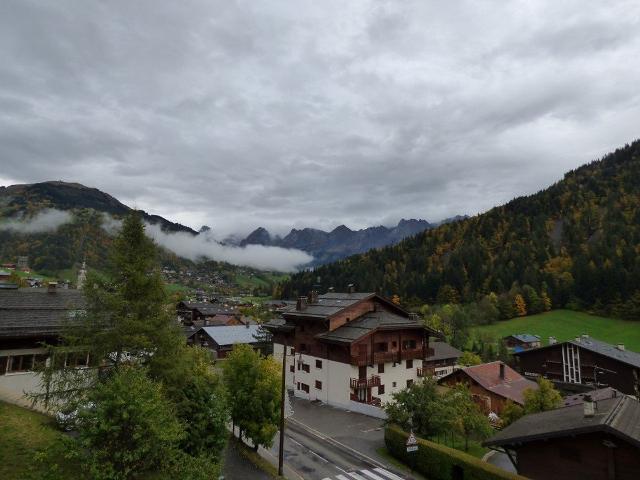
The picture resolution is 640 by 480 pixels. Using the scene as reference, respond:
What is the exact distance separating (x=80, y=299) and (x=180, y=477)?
1739cm

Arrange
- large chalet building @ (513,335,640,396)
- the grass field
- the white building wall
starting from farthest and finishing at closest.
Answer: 1. the grass field
2. large chalet building @ (513,335,640,396)
3. the white building wall

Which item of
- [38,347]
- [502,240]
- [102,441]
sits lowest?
[102,441]

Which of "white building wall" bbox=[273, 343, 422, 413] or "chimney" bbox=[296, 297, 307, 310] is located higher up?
"chimney" bbox=[296, 297, 307, 310]

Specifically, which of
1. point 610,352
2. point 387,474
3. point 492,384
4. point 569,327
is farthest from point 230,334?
point 569,327

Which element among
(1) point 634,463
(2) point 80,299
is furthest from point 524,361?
(2) point 80,299

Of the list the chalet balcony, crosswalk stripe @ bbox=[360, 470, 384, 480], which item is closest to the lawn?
crosswalk stripe @ bbox=[360, 470, 384, 480]

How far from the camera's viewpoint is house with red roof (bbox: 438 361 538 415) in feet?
171

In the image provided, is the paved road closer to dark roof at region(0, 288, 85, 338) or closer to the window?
the window

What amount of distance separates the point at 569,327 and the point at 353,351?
9749cm

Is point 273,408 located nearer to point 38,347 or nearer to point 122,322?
point 122,322

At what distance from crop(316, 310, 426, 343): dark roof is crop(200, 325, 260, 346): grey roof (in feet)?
132

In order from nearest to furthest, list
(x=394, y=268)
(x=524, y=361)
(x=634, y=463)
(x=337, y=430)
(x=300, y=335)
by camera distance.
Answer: (x=634, y=463) → (x=337, y=430) → (x=300, y=335) → (x=524, y=361) → (x=394, y=268)

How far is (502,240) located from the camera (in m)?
198

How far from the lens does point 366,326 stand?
4828 centimetres
